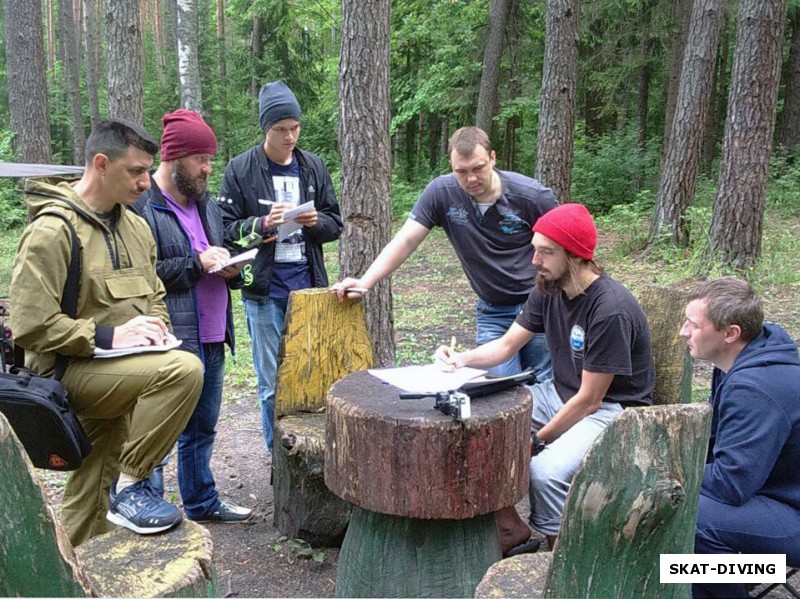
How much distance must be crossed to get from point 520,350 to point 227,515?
75.0 inches

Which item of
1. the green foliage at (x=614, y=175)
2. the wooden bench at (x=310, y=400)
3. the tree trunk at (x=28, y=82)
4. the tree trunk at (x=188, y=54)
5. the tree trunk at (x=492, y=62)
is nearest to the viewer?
the wooden bench at (x=310, y=400)

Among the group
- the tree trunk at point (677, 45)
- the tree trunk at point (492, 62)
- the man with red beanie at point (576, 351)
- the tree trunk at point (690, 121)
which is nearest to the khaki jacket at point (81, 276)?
the man with red beanie at point (576, 351)

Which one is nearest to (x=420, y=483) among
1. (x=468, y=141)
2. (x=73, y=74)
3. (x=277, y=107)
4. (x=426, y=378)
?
(x=426, y=378)

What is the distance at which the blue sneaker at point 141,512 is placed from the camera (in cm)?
261

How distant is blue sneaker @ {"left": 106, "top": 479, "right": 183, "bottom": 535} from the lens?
8.57ft

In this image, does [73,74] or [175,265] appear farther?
[73,74]

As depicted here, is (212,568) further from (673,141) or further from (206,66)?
(206,66)

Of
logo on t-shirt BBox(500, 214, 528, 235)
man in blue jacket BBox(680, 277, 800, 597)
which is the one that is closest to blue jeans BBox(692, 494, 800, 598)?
man in blue jacket BBox(680, 277, 800, 597)

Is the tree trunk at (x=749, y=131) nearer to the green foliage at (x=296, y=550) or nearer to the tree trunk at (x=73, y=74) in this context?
the green foliage at (x=296, y=550)

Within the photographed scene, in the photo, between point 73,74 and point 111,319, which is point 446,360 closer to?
point 111,319

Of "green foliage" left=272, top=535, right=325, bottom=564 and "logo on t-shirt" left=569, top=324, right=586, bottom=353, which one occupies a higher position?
"logo on t-shirt" left=569, top=324, right=586, bottom=353

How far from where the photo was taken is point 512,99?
17.4 meters

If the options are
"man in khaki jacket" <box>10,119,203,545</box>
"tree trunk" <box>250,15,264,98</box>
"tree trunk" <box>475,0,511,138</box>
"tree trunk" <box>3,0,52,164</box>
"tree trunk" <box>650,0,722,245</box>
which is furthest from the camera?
"tree trunk" <box>250,15,264,98</box>

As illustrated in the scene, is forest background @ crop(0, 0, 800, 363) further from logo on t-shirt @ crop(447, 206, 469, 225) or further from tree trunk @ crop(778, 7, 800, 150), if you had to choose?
logo on t-shirt @ crop(447, 206, 469, 225)
